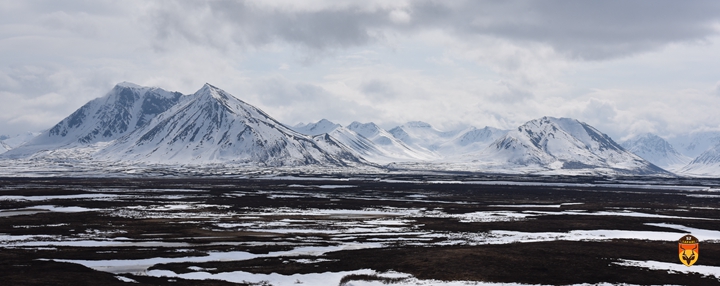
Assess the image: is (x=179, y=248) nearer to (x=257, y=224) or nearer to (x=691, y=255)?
(x=257, y=224)

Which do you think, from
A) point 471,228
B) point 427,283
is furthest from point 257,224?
point 427,283

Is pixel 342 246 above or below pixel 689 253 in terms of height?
below

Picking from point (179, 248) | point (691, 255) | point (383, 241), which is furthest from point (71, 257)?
point (691, 255)

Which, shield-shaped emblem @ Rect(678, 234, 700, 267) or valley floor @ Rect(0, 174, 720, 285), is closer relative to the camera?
valley floor @ Rect(0, 174, 720, 285)

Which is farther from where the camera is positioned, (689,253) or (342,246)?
(342,246)

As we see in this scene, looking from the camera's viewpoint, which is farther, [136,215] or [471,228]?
[136,215]

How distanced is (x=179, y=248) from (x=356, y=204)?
5949 centimetres

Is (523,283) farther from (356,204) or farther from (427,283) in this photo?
(356,204)

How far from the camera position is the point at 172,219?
77750 millimetres

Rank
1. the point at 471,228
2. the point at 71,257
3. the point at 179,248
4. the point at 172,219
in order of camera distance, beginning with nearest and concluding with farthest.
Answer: the point at 71,257 < the point at 179,248 < the point at 471,228 < the point at 172,219

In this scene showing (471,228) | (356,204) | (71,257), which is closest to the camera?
(71,257)

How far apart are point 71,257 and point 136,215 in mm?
36781

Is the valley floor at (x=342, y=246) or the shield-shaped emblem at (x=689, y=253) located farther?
the shield-shaped emblem at (x=689, y=253)

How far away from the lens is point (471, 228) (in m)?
72.0
